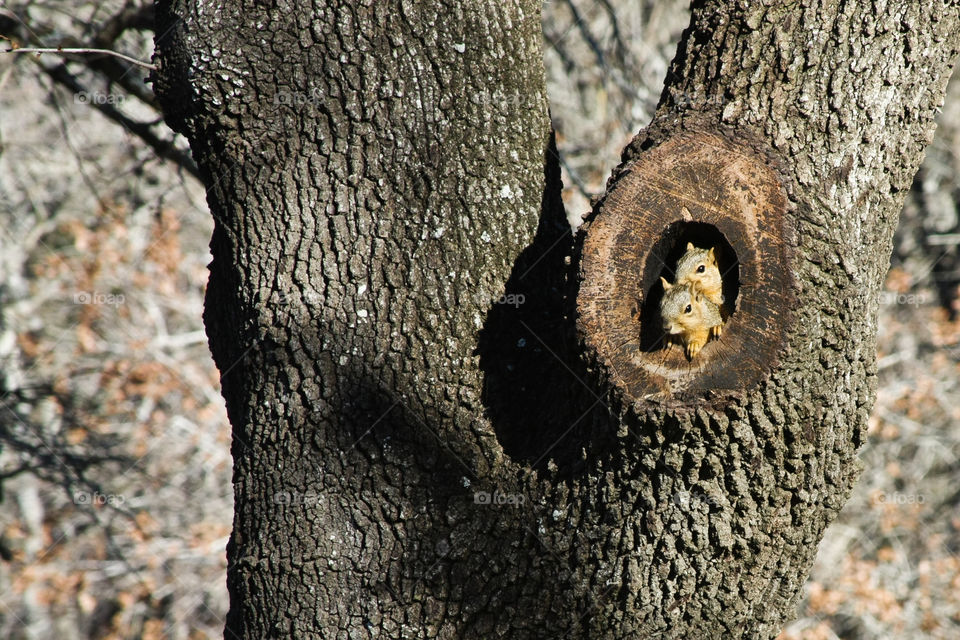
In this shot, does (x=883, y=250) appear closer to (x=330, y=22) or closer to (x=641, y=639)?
(x=641, y=639)

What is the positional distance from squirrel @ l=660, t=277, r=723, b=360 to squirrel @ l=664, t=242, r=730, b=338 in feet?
→ 0.24

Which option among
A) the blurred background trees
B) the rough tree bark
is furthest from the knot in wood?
the blurred background trees

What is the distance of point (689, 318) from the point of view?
191 cm

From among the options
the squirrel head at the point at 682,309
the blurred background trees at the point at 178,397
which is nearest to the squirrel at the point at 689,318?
the squirrel head at the point at 682,309

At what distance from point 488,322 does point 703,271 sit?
58 centimetres

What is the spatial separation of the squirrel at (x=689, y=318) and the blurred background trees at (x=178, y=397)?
5.03 metres

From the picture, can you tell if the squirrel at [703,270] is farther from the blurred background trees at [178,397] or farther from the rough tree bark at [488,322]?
the blurred background trees at [178,397]

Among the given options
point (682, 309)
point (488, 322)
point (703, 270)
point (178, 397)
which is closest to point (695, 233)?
point (703, 270)

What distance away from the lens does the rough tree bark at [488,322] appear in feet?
→ 6.34

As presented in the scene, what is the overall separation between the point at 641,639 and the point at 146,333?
7778mm

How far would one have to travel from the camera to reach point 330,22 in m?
2.16

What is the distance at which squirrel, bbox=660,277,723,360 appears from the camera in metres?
1.88

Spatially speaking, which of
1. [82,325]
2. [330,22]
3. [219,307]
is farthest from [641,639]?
[82,325]

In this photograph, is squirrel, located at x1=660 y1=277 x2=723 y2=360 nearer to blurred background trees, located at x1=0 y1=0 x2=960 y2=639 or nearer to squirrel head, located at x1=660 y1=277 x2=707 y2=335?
squirrel head, located at x1=660 y1=277 x2=707 y2=335
